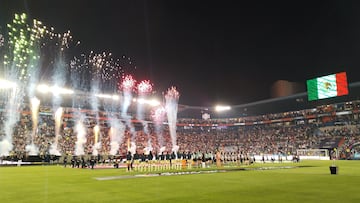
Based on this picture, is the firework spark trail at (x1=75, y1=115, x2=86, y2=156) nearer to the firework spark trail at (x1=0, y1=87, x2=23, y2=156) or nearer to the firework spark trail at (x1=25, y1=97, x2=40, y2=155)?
the firework spark trail at (x1=25, y1=97, x2=40, y2=155)

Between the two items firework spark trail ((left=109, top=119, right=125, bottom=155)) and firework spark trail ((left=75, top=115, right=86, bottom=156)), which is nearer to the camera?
firework spark trail ((left=75, top=115, right=86, bottom=156))

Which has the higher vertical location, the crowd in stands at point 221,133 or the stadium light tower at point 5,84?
the stadium light tower at point 5,84

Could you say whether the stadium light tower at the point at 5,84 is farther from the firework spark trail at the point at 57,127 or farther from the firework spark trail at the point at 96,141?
the firework spark trail at the point at 96,141

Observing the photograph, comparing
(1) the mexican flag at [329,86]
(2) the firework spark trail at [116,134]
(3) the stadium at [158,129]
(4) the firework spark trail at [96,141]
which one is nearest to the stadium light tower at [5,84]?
(3) the stadium at [158,129]

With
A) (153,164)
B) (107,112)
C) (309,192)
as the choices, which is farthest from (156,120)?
(309,192)

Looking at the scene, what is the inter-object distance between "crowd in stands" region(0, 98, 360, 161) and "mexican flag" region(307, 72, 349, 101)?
12.2 metres

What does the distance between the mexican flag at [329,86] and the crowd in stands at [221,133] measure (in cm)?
1220

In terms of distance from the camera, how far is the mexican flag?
193 feet

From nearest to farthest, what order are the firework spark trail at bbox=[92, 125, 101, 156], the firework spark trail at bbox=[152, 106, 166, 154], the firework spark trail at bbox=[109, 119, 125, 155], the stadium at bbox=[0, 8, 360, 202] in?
the stadium at bbox=[0, 8, 360, 202], the firework spark trail at bbox=[92, 125, 101, 156], the firework spark trail at bbox=[109, 119, 125, 155], the firework spark trail at bbox=[152, 106, 166, 154]

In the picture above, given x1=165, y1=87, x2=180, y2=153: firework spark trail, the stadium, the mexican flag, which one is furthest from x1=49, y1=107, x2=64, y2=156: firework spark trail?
the mexican flag

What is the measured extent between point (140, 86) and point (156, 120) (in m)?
45.6

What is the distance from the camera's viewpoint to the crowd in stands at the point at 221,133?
67.5m

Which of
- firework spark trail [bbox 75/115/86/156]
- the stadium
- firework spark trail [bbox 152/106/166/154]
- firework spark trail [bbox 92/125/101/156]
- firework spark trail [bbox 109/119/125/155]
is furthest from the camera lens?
firework spark trail [bbox 152/106/166/154]

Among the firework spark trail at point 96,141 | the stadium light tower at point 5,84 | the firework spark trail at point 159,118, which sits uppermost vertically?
the stadium light tower at point 5,84
